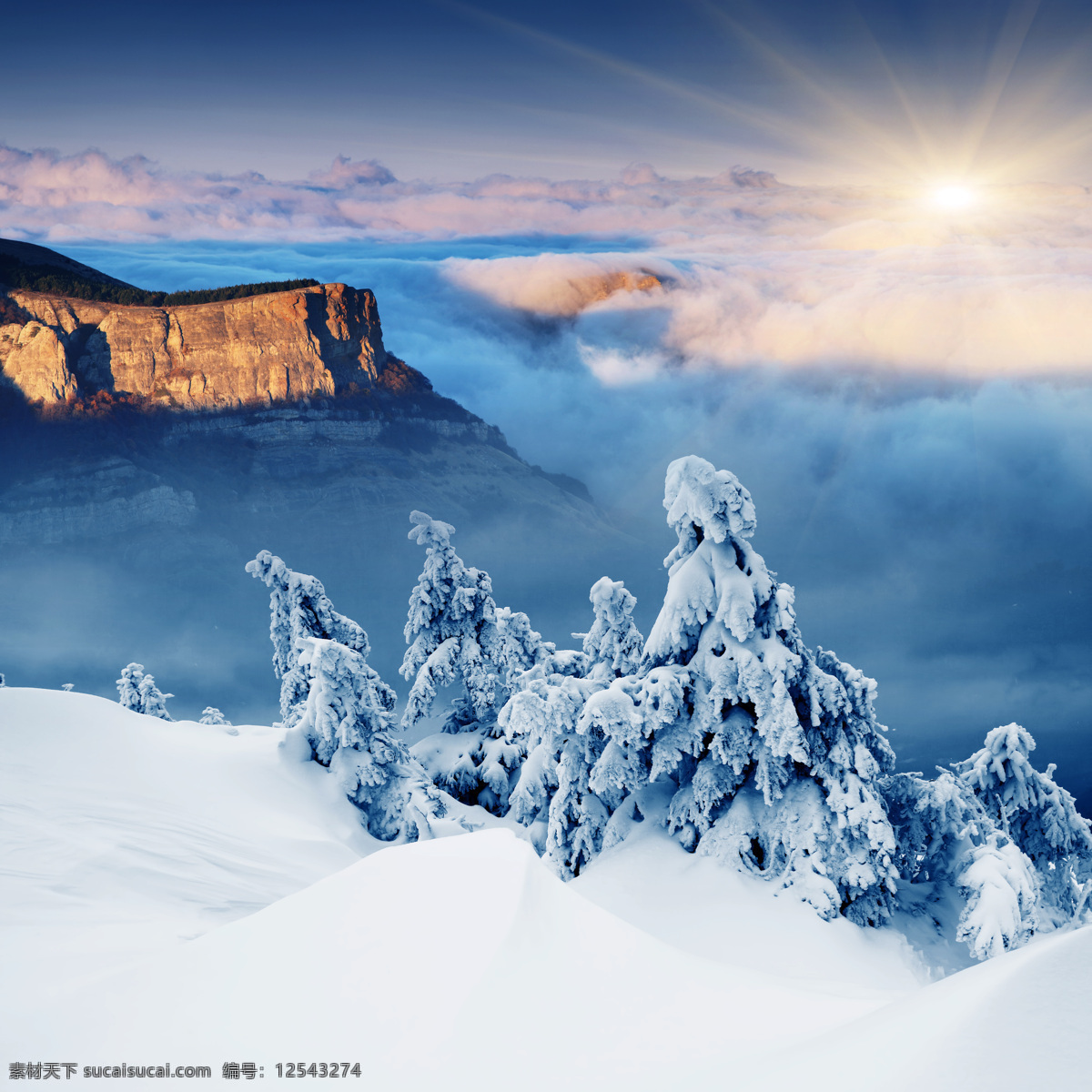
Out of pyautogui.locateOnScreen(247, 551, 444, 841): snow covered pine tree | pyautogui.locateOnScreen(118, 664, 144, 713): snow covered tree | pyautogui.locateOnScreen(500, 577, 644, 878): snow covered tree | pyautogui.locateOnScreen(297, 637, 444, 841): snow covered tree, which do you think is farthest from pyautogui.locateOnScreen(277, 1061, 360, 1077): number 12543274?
pyautogui.locateOnScreen(118, 664, 144, 713): snow covered tree

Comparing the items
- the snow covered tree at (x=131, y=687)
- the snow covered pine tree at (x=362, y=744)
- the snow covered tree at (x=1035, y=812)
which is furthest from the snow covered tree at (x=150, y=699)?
the snow covered tree at (x=1035, y=812)

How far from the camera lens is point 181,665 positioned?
486 ft

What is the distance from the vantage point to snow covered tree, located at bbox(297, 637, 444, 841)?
69.2 ft

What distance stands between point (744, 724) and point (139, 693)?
30.2m

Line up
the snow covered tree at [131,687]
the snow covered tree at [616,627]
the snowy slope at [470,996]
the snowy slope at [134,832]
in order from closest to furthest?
the snowy slope at [470,996], the snowy slope at [134,832], the snow covered tree at [616,627], the snow covered tree at [131,687]

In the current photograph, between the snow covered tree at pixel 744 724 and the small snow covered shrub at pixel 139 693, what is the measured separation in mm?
27383

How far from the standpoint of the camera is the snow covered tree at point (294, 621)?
25.7 m

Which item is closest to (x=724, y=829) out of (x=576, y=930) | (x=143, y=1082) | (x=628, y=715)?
(x=628, y=715)

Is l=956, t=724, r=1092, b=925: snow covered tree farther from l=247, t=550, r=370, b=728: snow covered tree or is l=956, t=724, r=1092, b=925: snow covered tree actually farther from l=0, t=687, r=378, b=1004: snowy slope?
l=247, t=550, r=370, b=728: snow covered tree

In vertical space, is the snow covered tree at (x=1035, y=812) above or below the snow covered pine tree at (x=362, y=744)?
above

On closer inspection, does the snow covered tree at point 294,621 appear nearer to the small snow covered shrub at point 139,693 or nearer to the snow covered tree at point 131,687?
the small snow covered shrub at point 139,693

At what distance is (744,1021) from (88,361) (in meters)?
167

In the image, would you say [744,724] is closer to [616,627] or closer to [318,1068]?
[616,627]

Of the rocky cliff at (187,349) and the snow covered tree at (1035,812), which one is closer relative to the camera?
the snow covered tree at (1035,812)
